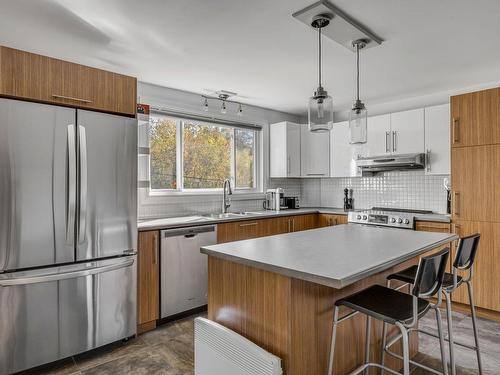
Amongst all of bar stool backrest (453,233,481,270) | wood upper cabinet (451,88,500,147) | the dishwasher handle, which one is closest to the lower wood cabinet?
the dishwasher handle

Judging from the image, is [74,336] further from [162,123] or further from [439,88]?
[439,88]

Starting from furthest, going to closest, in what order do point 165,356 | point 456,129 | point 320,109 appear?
point 456,129, point 165,356, point 320,109

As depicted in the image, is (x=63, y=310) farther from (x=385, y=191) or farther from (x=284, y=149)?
(x=385, y=191)

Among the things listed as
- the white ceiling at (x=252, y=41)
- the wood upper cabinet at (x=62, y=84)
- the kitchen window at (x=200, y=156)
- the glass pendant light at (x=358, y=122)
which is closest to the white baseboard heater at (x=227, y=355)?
the glass pendant light at (x=358, y=122)

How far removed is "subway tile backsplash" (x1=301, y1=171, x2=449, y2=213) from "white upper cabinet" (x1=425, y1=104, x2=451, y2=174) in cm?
31

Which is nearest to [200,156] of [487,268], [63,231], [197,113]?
[197,113]

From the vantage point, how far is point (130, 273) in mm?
2670

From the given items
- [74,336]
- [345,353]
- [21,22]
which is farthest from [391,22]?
[74,336]

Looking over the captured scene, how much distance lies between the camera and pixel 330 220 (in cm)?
441

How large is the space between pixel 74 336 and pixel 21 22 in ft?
7.29

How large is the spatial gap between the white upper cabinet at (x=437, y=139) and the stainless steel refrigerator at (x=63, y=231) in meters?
3.17

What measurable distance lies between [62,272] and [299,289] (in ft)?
5.65

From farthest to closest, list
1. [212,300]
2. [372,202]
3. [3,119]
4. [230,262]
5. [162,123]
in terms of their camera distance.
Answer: [372,202], [162,123], [3,119], [212,300], [230,262]

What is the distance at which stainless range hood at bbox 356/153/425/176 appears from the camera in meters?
3.78
